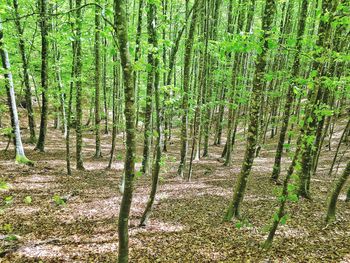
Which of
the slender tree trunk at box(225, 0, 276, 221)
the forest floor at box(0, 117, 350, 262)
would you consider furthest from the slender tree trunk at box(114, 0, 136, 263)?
the slender tree trunk at box(225, 0, 276, 221)

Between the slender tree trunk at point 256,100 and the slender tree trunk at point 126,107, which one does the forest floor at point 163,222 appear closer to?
the slender tree trunk at point 256,100

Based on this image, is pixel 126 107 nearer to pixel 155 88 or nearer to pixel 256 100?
pixel 155 88

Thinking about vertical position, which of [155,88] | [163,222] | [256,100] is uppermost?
[155,88]

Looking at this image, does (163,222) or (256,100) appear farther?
(163,222)

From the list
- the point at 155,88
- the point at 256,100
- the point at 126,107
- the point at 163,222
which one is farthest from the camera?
the point at 163,222

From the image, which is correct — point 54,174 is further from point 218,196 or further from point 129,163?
point 129,163

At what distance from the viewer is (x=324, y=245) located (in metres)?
6.72

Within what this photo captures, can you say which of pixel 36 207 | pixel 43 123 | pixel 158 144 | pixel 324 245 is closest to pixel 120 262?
pixel 158 144

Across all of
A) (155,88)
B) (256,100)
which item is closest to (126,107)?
(155,88)

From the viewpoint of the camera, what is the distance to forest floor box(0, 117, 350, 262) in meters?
6.46

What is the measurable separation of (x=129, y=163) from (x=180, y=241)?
165 inches

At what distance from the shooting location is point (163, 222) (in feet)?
28.7

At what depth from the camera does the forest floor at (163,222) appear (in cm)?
646

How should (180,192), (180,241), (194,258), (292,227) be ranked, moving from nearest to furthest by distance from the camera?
(194,258)
(180,241)
(292,227)
(180,192)
